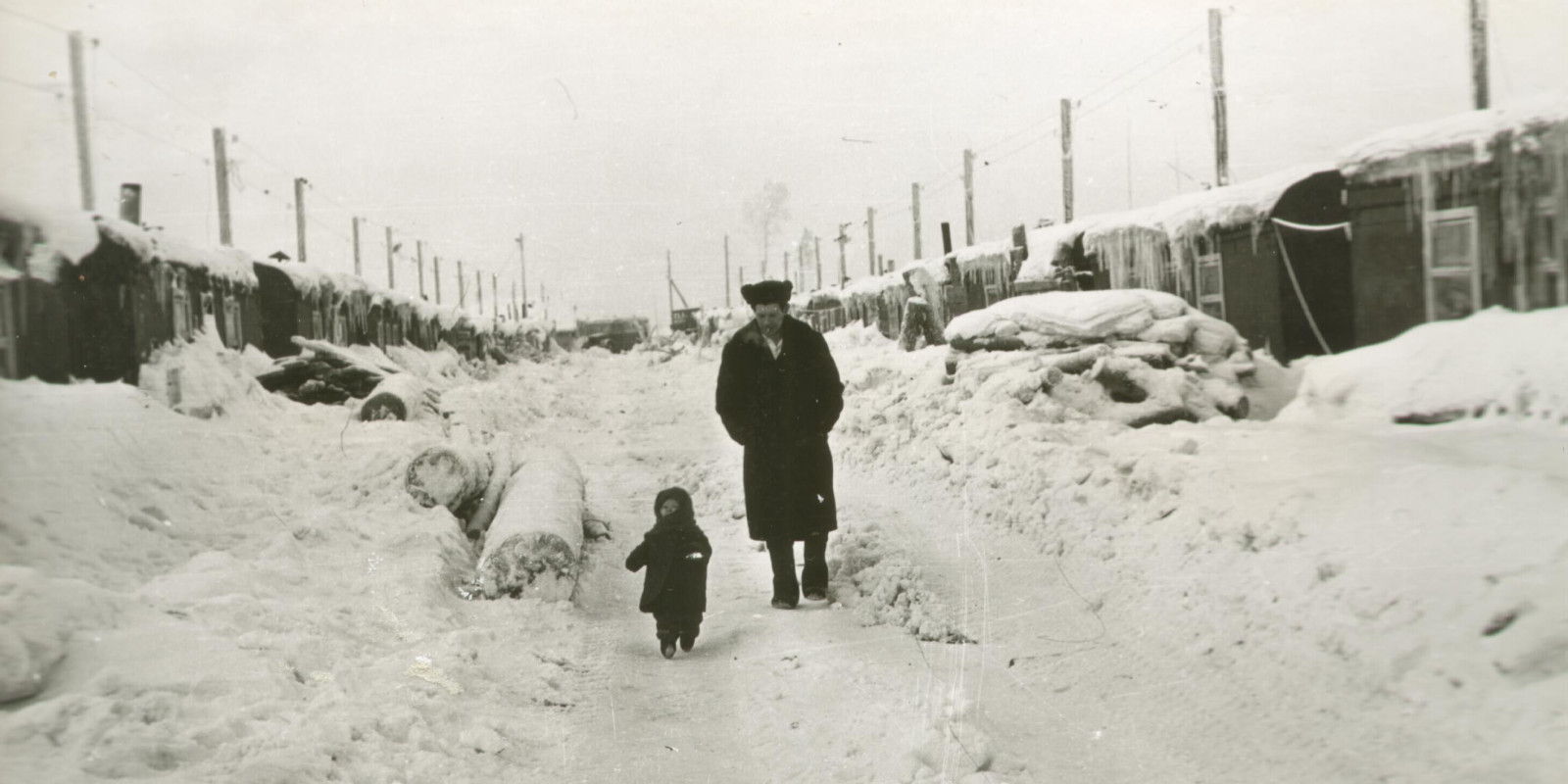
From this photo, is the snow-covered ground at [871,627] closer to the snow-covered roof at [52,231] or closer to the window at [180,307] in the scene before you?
the snow-covered roof at [52,231]

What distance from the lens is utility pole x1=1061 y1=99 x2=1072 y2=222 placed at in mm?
21219

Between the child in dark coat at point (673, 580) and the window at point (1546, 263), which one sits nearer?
the child in dark coat at point (673, 580)

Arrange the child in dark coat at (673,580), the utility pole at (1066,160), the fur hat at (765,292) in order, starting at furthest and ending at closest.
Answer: the utility pole at (1066,160) → the fur hat at (765,292) → the child in dark coat at (673,580)

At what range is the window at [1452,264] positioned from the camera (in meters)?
8.95

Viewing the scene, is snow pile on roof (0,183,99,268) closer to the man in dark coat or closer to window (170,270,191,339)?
the man in dark coat

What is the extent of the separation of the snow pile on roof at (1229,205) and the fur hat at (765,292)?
9.74 metres

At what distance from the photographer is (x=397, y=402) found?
11164mm

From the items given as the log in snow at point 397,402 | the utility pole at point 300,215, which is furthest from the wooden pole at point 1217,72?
the utility pole at point 300,215

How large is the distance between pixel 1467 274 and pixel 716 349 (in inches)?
999

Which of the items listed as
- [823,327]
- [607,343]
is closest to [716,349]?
[823,327]

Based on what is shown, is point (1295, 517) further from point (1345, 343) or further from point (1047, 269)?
point (1047, 269)

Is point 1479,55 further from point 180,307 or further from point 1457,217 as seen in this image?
point 180,307

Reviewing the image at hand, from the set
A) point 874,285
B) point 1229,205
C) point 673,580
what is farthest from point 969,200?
point 673,580

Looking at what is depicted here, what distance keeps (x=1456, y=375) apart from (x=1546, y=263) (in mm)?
2769
